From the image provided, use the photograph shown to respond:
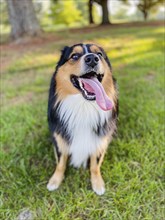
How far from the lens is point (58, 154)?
217 centimetres

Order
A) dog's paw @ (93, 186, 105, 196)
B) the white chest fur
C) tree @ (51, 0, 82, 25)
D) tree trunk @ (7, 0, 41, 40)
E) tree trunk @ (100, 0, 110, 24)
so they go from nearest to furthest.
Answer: the white chest fur
dog's paw @ (93, 186, 105, 196)
tree trunk @ (7, 0, 41, 40)
tree trunk @ (100, 0, 110, 24)
tree @ (51, 0, 82, 25)

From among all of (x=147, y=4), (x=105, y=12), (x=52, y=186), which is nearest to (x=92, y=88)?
(x=52, y=186)

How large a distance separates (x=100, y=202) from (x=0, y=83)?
287 centimetres

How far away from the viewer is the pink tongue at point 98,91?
1.79m

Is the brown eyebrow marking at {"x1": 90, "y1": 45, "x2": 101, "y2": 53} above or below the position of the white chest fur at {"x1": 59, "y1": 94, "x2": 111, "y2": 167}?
above

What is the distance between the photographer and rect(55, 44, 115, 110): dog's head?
1749mm

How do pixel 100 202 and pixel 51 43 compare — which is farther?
pixel 51 43

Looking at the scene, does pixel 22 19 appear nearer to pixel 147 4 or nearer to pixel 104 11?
pixel 104 11

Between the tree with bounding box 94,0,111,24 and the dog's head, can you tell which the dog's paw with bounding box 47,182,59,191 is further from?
the tree with bounding box 94,0,111,24

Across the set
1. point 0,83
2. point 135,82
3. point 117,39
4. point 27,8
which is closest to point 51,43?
point 27,8

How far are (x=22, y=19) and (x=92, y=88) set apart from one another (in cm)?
529

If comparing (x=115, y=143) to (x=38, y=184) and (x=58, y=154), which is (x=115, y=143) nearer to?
(x=58, y=154)

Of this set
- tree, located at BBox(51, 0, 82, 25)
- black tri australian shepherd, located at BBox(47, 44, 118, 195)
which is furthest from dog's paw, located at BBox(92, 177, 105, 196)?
tree, located at BBox(51, 0, 82, 25)

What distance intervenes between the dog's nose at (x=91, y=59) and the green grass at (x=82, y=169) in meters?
1.08
